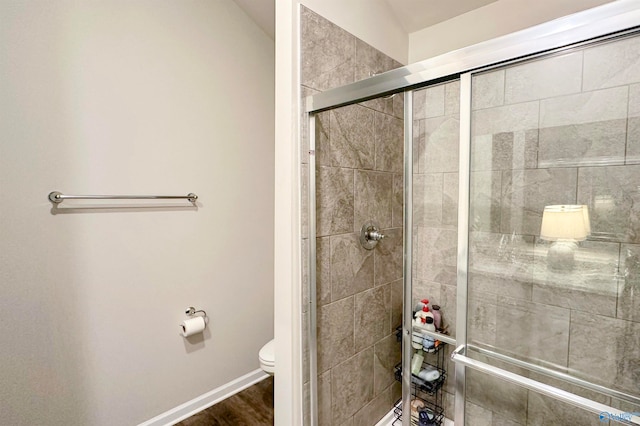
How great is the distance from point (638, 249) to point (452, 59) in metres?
0.89

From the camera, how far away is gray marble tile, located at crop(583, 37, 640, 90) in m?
0.73

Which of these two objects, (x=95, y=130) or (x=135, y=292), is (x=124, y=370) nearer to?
(x=135, y=292)

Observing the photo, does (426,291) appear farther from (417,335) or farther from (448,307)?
(417,335)

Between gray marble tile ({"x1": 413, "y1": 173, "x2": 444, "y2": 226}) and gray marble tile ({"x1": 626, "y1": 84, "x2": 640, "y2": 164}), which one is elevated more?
gray marble tile ({"x1": 626, "y1": 84, "x2": 640, "y2": 164})

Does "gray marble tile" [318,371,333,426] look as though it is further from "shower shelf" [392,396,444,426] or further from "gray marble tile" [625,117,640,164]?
"gray marble tile" [625,117,640,164]

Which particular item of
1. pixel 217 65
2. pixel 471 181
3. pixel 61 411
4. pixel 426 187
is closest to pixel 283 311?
pixel 471 181

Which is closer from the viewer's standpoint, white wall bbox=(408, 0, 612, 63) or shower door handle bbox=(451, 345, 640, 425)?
shower door handle bbox=(451, 345, 640, 425)

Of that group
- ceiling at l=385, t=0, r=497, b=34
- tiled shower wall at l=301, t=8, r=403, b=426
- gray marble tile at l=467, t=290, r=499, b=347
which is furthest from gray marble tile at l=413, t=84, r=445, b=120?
gray marble tile at l=467, t=290, r=499, b=347

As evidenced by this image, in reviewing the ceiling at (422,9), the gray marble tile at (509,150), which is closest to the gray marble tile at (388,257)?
the gray marble tile at (509,150)

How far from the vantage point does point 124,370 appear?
63.9 inches

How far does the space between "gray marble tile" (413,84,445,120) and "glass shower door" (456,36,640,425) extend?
590 millimetres

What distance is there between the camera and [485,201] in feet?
3.27


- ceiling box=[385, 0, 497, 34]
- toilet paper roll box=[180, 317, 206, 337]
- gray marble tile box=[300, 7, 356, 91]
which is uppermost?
ceiling box=[385, 0, 497, 34]

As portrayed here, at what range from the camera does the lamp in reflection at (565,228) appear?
1.00 meters
